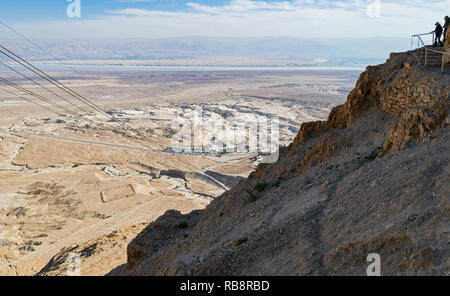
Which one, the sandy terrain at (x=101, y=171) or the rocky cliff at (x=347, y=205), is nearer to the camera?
the rocky cliff at (x=347, y=205)

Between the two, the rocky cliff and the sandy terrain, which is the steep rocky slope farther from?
the sandy terrain

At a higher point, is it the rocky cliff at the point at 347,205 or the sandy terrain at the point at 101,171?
the rocky cliff at the point at 347,205

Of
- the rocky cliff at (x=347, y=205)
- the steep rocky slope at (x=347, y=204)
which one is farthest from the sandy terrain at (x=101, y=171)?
the steep rocky slope at (x=347, y=204)

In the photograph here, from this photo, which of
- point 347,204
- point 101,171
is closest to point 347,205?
point 347,204

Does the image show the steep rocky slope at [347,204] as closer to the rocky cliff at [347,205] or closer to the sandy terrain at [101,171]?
the rocky cliff at [347,205]

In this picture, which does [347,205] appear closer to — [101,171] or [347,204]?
[347,204]
